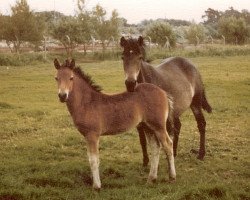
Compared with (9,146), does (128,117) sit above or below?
above

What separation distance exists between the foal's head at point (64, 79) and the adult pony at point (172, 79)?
4.22 feet

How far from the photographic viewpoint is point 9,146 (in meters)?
10.3

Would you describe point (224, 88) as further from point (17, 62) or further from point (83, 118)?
point (17, 62)

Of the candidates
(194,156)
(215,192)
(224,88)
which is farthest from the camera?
(224,88)

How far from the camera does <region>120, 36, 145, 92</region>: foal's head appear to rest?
8227 millimetres

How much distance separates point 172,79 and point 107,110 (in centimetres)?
255

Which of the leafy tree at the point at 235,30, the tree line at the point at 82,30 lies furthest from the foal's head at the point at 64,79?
the leafy tree at the point at 235,30

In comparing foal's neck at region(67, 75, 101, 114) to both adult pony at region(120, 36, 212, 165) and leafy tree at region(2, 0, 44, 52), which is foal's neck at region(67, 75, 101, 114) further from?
leafy tree at region(2, 0, 44, 52)

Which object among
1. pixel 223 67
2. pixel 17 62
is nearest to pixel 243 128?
pixel 223 67

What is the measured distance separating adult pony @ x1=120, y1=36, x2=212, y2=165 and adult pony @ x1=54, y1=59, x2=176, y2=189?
1.40 ft

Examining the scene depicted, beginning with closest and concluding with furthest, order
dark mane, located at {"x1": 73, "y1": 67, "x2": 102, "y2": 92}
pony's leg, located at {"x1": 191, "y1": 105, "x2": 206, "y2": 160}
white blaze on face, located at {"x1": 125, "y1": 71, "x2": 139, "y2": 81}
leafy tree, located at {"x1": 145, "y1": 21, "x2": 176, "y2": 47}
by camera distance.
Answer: dark mane, located at {"x1": 73, "y1": 67, "x2": 102, "y2": 92}
white blaze on face, located at {"x1": 125, "y1": 71, "x2": 139, "y2": 81}
pony's leg, located at {"x1": 191, "y1": 105, "x2": 206, "y2": 160}
leafy tree, located at {"x1": 145, "y1": 21, "x2": 176, "y2": 47}

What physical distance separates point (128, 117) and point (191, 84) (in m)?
3.33

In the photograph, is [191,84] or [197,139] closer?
[191,84]

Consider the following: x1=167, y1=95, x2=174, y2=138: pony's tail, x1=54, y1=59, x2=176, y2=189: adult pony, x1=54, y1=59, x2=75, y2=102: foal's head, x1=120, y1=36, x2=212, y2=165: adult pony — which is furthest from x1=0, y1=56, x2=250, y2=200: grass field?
x1=54, y1=59, x2=75, y2=102: foal's head
